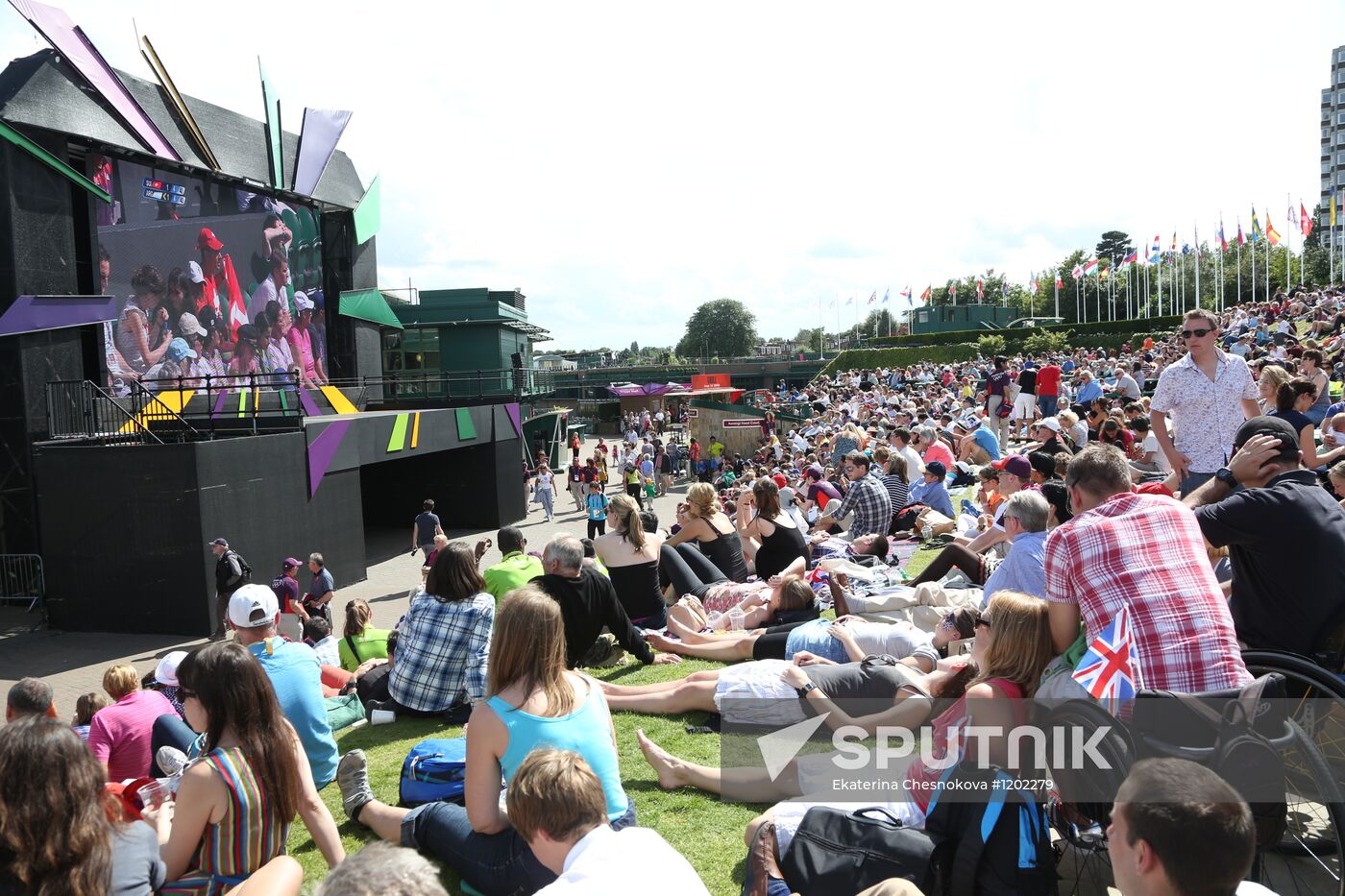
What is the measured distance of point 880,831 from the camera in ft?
10.2

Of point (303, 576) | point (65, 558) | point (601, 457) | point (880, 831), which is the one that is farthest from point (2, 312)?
point (880, 831)

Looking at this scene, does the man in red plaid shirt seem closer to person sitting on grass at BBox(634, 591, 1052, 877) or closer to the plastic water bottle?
person sitting on grass at BBox(634, 591, 1052, 877)

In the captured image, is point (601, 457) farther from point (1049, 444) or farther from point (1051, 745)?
point (1051, 745)

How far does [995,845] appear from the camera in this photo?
2928mm

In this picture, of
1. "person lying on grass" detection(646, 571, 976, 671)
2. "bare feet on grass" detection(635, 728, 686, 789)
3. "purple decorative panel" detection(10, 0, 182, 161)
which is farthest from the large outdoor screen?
"bare feet on grass" detection(635, 728, 686, 789)

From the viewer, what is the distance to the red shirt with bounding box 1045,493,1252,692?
3.15m

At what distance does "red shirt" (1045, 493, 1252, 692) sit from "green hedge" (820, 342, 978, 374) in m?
56.7

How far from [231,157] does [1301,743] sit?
76.1 feet

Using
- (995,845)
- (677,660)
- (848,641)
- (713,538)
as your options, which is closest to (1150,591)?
(995,845)

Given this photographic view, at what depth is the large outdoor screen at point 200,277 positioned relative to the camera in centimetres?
1731

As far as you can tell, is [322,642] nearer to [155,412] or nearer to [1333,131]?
[155,412]

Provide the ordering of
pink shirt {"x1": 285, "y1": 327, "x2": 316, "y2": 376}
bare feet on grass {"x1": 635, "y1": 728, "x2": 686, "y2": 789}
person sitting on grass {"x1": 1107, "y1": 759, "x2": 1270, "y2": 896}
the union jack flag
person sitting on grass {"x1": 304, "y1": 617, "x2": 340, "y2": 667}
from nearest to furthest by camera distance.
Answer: person sitting on grass {"x1": 1107, "y1": 759, "x2": 1270, "y2": 896}
the union jack flag
bare feet on grass {"x1": 635, "y1": 728, "x2": 686, "y2": 789}
person sitting on grass {"x1": 304, "y1": 617, "x2": 340, "y2": 667}
pink shirt {"x1": 285, "y1": 327, "x2": 316, "y2": 376}

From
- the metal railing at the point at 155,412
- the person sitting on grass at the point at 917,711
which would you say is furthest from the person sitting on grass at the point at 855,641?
the metal railing at the point at 155,412

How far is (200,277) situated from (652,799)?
748 inches
